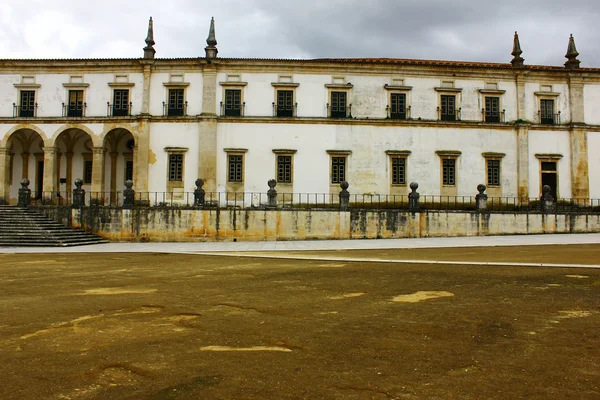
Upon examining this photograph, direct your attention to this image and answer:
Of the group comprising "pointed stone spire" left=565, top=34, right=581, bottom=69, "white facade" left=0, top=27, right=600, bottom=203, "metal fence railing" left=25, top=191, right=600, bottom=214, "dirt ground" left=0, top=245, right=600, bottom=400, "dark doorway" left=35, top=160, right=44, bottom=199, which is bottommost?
"dirt ground" left=0, top=245, right=600, bottom=400

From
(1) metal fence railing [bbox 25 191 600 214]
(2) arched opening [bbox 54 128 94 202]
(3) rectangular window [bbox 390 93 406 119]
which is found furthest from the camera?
(2) arched opening [bbox 54 128 94 202]

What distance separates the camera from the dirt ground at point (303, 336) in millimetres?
3496

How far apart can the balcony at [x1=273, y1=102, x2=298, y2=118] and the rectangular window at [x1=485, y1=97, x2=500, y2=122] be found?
11449 mm

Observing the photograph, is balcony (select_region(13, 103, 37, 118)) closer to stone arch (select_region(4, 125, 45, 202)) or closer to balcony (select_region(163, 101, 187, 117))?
stone arch (select_region(4, 125, 45, 202))

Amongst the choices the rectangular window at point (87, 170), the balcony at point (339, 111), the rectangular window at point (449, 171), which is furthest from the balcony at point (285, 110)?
the rectangular window at point (87, 170)

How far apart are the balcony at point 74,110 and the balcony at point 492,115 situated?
23.6 meters

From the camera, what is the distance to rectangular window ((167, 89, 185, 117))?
25.8 metres

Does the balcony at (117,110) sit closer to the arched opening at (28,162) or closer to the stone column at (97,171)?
the stone column at (97,171)

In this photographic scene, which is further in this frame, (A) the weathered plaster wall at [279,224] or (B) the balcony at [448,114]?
(B) the balcony at [448,114]

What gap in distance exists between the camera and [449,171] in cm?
2617

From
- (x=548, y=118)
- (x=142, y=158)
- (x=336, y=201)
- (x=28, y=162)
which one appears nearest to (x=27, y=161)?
(x=28, y=162)

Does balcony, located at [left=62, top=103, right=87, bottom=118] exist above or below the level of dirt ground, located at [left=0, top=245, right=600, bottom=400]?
above

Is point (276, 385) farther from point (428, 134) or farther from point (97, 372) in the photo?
point (428, 134)

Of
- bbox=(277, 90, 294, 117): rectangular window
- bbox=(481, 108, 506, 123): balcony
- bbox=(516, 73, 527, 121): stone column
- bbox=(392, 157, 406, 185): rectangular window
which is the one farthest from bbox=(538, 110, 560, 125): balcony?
bbox=(277, 90, 294, 117): rectangular window
